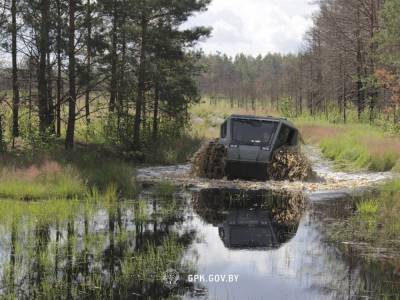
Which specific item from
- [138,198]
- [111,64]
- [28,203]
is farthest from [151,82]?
[28,203]

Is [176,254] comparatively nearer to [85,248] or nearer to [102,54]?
[85,248]

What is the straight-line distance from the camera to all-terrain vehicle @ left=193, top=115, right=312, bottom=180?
17.8m

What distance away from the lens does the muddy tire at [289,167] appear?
17.9 meters

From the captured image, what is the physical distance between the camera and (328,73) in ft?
162

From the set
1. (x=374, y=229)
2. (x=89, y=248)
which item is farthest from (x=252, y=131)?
(x=89, y=248)

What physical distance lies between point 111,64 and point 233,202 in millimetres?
11945

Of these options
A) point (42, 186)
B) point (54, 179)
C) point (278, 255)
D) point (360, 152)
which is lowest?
point (278, 255)

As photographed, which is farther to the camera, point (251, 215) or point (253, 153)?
point (253, 153)

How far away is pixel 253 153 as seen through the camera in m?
17.8

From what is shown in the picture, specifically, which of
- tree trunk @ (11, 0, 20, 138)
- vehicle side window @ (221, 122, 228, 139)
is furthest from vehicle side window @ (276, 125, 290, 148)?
tree trunk @ (11, 0, 20, 138)

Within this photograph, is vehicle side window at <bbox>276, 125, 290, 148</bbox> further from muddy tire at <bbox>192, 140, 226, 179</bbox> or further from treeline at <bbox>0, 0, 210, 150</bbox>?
treeline at <bbox>0, 0, 210, 150</bbox>

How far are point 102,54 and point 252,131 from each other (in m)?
7.97

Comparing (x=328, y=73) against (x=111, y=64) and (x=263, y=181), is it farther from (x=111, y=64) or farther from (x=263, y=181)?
(x=263, y=181)

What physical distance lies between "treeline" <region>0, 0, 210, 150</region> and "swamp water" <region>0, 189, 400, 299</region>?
9991 mm
